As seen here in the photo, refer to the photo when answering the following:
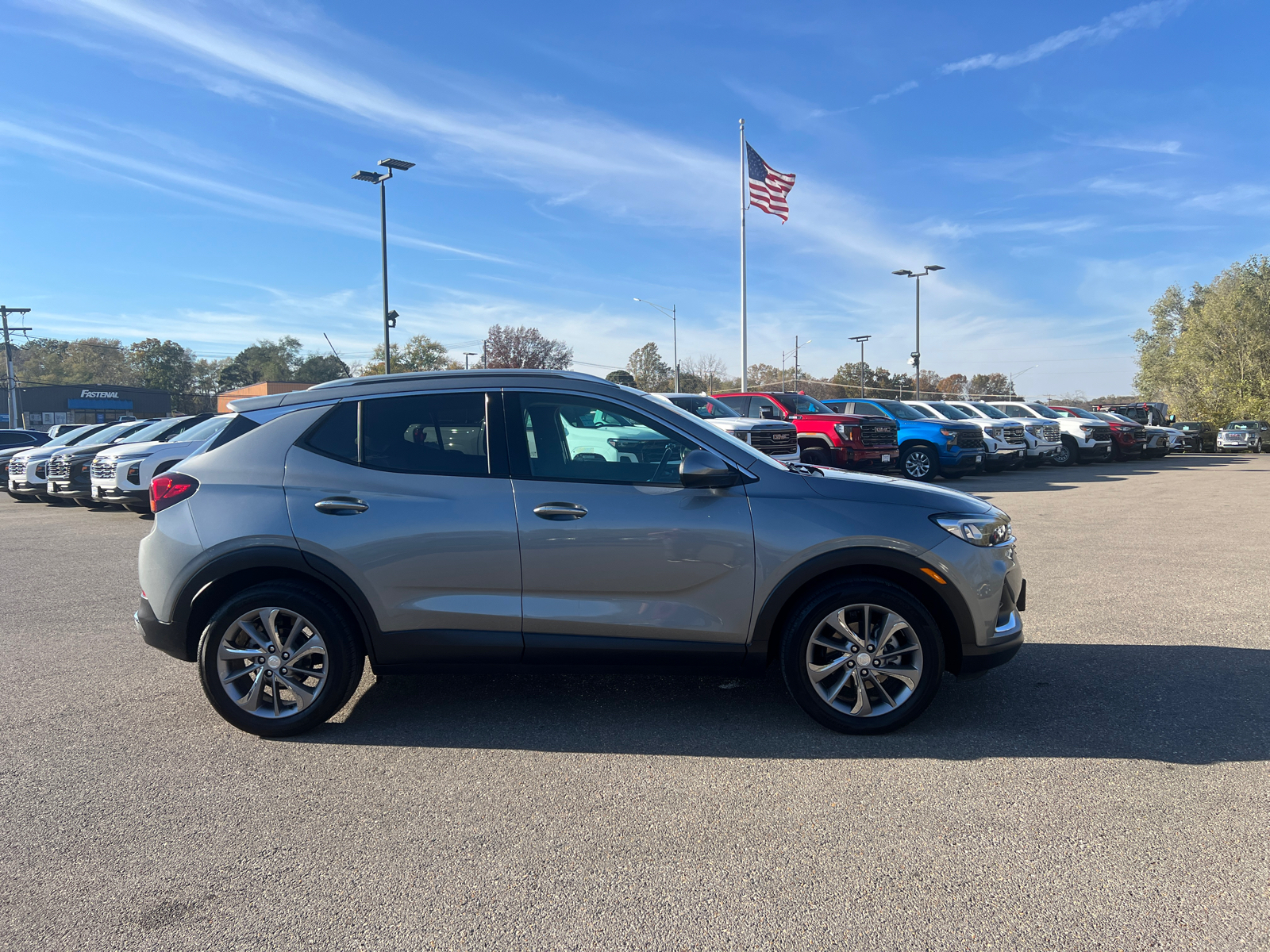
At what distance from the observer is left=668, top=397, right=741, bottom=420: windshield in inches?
677

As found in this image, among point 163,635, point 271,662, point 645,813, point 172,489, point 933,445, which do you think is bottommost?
point 645,813

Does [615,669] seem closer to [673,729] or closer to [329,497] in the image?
[673,729]

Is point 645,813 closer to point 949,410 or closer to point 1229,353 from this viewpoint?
point 949,410

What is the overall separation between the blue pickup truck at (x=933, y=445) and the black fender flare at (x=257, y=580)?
1702cm

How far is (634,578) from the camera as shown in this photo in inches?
159

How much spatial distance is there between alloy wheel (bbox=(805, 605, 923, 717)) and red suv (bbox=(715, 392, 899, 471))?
534 inches

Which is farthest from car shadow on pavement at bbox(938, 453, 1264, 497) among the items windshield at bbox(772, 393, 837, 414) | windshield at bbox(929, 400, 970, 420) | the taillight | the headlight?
the taillight

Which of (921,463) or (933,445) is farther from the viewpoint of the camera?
(921,463)

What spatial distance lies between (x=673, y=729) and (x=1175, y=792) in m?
2.16

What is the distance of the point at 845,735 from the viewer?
4.15 metres

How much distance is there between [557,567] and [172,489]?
200cm

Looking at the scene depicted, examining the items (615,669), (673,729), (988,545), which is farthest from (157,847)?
(988,545)

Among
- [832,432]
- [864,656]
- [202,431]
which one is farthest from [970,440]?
[864,656]

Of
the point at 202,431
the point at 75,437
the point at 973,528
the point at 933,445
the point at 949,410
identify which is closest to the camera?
the point at 973,528
